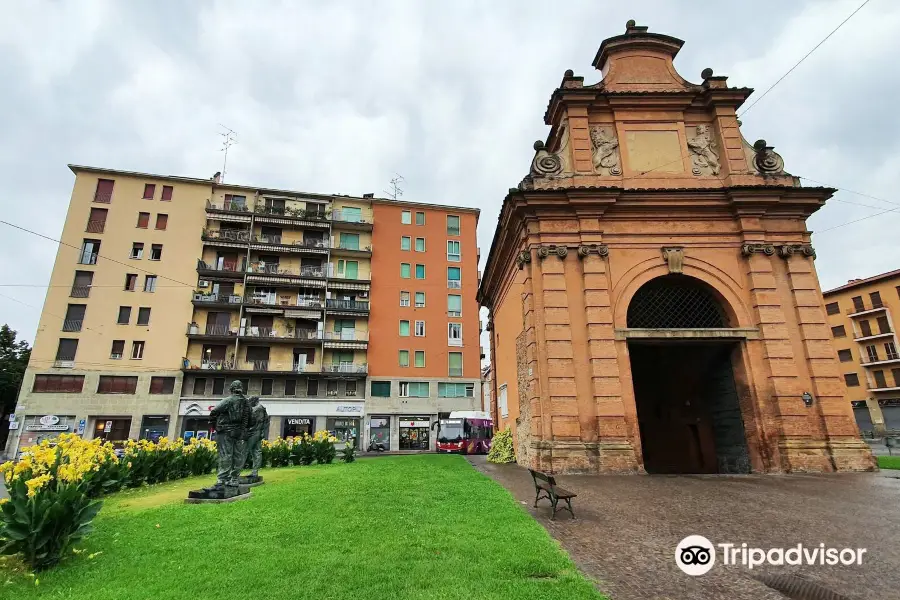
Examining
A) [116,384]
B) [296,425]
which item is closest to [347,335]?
[296,425]

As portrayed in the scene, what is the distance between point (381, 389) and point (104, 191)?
28071 mm

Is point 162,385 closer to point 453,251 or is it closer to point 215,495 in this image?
point 453,251

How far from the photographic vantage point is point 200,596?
12.8 ft

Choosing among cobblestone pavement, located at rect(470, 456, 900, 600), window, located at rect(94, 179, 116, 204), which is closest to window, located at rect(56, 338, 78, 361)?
window, located at rect(94, 179, 116, 204)

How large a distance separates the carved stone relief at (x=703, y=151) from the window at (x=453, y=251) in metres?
27.3

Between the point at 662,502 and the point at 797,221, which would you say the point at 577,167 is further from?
the point at 662,502

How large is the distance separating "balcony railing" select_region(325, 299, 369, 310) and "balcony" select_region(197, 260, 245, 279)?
7638 millimetres

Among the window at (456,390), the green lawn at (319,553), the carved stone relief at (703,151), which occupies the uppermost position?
the carved stone relief at (703,151)

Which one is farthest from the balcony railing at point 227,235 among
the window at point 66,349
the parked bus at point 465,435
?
the parked bus at point 465,435

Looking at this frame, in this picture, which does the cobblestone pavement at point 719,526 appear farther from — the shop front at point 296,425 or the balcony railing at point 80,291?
the balcony railing at point 80,291

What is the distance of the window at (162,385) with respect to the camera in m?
33.8

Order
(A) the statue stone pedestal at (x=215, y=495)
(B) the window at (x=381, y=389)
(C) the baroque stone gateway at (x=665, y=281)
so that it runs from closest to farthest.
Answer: (A) the statue stone pedestal at (x=215, y=495), (C) the baroque stone gateway at (x=665, y=281), (B) the window at (x=381, y=389)

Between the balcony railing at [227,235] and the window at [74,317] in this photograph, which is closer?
the window at [74,317]

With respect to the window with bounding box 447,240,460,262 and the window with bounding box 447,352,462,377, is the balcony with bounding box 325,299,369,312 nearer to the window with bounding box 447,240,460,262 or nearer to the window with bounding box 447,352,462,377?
Answer: the window with bounding box 447,352,462,377
